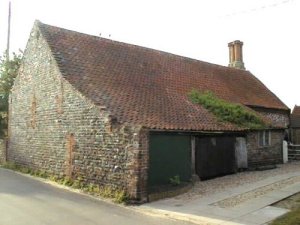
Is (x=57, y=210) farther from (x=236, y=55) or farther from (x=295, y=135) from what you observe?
(x=236, y=55)

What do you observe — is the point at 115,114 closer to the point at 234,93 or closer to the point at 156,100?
the point at 156,100

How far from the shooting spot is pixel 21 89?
22328mm

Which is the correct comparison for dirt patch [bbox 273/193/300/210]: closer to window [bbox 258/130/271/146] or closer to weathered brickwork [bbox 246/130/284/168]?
weathered brickwork [bbox 246/130/284/168]

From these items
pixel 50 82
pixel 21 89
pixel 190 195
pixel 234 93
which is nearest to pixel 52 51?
pixel 50 82

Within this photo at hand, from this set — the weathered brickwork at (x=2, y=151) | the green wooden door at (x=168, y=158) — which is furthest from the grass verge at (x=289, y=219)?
the weathered brickwork at (x=2, y=151)

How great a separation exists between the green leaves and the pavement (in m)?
5.16

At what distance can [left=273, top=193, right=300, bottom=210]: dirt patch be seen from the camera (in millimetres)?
12094

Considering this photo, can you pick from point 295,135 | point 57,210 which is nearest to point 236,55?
point 295,135

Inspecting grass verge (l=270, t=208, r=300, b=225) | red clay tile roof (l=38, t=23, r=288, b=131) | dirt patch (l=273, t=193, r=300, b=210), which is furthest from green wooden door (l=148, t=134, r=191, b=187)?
grass verge (l=270, t=208, r=300, b=225)

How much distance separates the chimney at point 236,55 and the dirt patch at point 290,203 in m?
23.0

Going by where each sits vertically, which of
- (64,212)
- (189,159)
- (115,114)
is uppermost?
(115,114)

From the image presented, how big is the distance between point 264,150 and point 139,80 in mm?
7909

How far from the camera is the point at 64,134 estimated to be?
17141mm

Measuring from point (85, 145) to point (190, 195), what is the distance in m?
4.34
